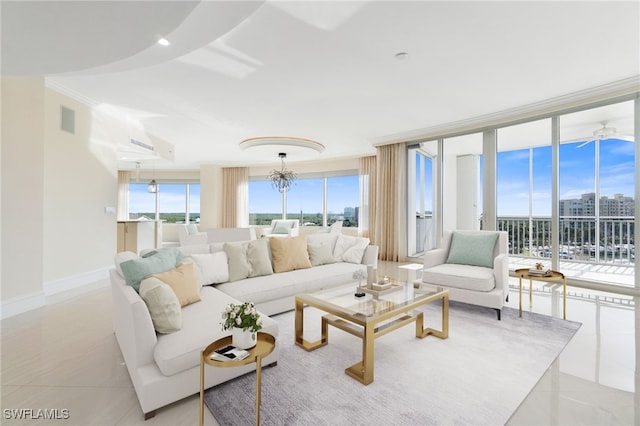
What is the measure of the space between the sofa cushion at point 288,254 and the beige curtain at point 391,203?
3.34 metres

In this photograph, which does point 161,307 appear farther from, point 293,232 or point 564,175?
point 293,232

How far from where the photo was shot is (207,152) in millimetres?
7957

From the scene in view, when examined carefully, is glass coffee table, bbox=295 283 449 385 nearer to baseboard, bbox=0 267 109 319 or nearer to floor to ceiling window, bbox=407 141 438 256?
baseboard, bbox=0 267 109 319

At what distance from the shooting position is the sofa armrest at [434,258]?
377cm

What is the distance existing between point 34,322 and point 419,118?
5948 mm

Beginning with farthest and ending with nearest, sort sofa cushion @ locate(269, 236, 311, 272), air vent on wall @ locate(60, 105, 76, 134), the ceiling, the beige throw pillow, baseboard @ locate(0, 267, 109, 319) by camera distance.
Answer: air vent on wall @ locate(60, 105, 76, 134), sofa cushion @ locate(269, 236, 311, 272), baseboard @ locate(0, 267, 109, 319), the beige throw pillow, the ceiling

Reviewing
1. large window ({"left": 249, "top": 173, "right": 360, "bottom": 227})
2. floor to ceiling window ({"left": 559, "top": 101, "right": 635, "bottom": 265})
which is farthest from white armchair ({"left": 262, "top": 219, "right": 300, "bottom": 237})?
floor to ceiling window ({"left": 559, "top": 101, "right": 635, "bottom": 265})

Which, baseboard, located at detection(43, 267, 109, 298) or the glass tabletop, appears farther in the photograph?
baseboard, located at detection(43, 267, 109, 298)

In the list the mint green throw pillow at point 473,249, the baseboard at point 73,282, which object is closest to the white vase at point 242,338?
the mint green throw pillow at point 473,249

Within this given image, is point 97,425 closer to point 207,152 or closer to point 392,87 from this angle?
point 392,87

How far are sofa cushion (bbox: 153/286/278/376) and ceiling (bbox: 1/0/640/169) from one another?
210 centimetres

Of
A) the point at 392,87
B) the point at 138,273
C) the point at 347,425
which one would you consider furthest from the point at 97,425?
the point at 392,87

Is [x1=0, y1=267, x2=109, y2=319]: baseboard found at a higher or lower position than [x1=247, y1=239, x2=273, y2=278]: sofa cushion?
lower

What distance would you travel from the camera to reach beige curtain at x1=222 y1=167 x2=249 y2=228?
9953 mm
